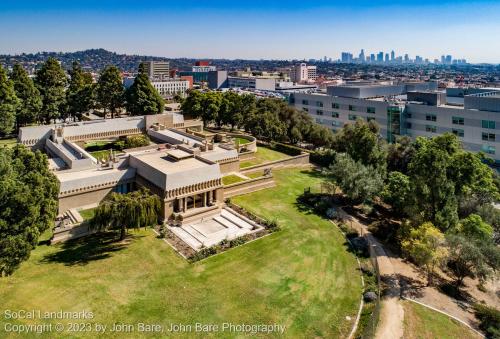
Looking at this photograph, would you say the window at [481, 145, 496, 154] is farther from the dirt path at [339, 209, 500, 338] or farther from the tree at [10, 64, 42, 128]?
the tree at [10, 64, 42, 128]

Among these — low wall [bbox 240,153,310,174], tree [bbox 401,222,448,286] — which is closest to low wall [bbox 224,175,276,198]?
low wall [bbox 240,153,310,174]

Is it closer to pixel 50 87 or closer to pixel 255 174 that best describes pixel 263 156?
pixel 255 174

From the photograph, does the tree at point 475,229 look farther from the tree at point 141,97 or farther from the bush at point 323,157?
the tree at point 141,97

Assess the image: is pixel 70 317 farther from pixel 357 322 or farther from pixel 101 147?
pixel 101 147

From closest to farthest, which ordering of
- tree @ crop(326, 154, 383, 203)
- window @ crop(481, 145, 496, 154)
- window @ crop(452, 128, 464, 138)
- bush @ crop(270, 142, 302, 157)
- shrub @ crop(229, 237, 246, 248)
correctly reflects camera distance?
shrub @ crop(229, 237, 246, 248) < tree @ crop(326, 154, 383, 203) < window @ crop(481, 145, 496, 154) < bush @ crop(270, 142, 302, 157) < window @ crop(452, 128, 464, 138)

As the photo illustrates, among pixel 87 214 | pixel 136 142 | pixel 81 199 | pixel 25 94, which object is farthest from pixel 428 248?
pixel 25 94

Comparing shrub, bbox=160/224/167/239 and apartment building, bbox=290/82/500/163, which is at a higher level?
apartment building, bbox=290/82/500/163

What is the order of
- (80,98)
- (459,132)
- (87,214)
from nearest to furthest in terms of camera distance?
(87,214), (459,132), (80,98)
